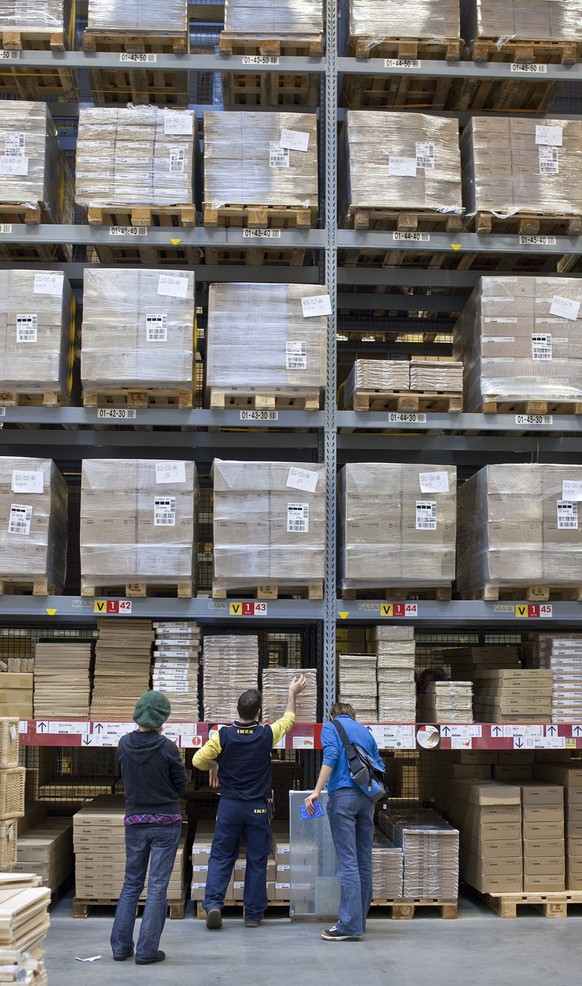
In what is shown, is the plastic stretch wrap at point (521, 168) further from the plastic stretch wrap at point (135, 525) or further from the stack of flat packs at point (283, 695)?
the stack of flat packs at point (283, 695)

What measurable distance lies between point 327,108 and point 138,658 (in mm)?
4862

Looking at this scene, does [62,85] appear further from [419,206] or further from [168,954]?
[168,954]

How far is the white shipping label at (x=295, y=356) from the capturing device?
8.32 metres

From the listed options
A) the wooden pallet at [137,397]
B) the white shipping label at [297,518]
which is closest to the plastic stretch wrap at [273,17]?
the wooden pallet at [137,397]

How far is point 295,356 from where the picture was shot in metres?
8.33

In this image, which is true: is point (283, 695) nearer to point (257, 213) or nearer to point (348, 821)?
point (348, 821)

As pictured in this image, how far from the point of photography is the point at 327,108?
29.2 feet

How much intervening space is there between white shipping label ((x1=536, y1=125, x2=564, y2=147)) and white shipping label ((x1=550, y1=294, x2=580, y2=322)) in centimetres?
133

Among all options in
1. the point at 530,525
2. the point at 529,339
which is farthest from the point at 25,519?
the point at 529,339

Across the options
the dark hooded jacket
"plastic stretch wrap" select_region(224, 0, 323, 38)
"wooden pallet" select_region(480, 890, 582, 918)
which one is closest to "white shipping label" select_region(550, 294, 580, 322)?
"plastic stretch wrap" select_region(224, 0, 323, 38)

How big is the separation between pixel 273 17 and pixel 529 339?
3469mm

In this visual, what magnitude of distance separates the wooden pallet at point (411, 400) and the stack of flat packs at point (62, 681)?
9.66 ft

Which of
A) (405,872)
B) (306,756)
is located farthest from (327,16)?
(405,872)

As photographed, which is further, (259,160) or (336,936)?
(259,160)
